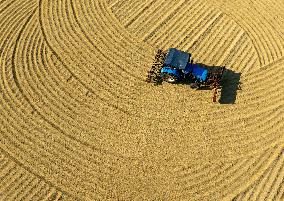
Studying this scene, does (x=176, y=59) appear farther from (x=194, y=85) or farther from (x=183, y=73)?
(x=194, y=85)

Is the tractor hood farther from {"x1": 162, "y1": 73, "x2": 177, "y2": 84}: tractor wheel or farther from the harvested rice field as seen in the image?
the harvested rice field

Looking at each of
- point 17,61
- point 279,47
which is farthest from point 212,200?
point 17,61

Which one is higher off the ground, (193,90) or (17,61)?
(193,90)

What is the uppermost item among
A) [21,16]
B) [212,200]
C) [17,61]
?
[21,16]

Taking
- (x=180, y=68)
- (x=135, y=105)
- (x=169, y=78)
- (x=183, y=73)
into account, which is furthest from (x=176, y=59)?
(x=135, y=105)

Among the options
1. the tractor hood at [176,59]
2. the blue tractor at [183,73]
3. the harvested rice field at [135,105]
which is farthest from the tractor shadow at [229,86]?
the tractor hood at [176,59]

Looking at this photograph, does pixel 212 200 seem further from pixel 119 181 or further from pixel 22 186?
pixel 22 186
